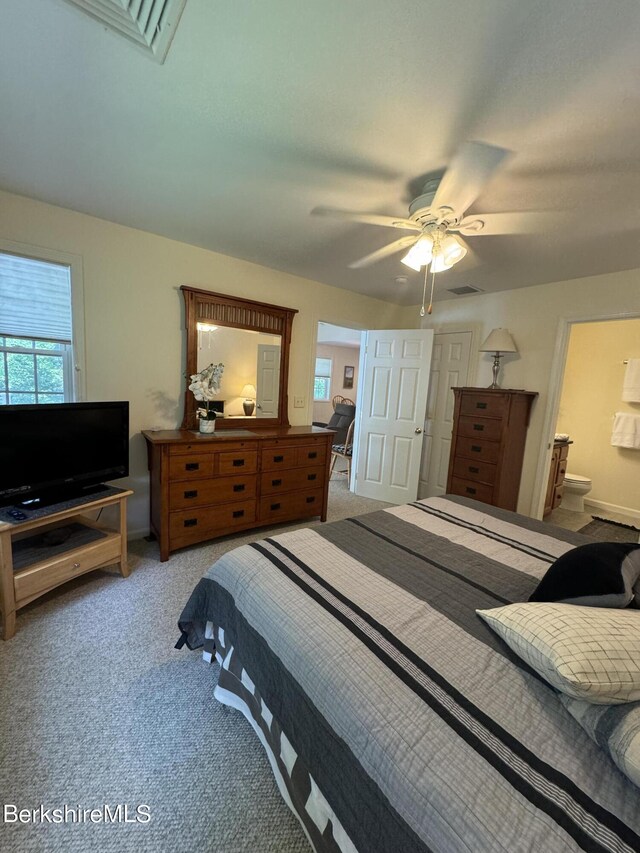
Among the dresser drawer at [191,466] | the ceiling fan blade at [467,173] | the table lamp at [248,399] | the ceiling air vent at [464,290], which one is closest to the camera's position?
the ceiling fan blade at [467,173]

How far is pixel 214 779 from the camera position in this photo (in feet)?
3.90

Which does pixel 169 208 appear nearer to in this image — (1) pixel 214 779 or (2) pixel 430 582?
(2) pixel 430 582

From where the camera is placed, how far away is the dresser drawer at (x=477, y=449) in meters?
3.18

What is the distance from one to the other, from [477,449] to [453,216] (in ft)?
7.35

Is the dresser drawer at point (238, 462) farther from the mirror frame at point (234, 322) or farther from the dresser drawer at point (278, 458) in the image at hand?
the mirror frame at point (234, 322)

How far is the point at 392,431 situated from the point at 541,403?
1510 millimetres

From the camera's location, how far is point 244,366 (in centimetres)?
318

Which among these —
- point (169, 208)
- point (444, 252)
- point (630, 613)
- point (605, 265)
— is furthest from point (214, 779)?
point (605, 265)

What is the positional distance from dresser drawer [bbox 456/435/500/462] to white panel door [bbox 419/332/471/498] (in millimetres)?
496

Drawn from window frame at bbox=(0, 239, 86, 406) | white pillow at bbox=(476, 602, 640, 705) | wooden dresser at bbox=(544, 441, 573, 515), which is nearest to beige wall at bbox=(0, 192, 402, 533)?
window frame at bbox=(0, 239, 86, 406)

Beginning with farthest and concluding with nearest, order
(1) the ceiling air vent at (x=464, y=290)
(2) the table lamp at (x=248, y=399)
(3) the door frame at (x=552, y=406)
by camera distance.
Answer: (1) the ceiling air vent at (x=464, y=290) < (2) the table lamp at (x=248, y=399) < (3) the door frame at (x=552, y=406)

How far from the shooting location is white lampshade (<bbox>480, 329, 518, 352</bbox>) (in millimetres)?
3266

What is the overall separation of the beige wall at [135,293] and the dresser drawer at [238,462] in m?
0.66

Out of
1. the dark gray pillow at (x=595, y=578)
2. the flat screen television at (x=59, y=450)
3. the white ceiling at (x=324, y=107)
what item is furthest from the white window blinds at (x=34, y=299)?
the dark gray pillow at (x=595, y=578)
